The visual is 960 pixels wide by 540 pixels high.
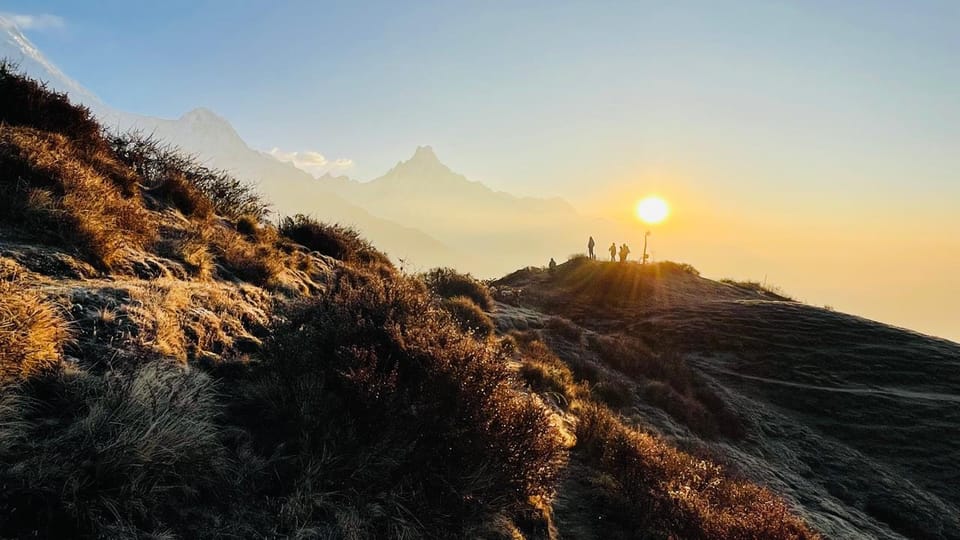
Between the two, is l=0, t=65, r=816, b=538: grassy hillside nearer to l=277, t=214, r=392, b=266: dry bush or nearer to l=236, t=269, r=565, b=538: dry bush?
l=236, t=269, r=565, b=538: dry bush

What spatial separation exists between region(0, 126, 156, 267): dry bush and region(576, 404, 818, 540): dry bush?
7.88m

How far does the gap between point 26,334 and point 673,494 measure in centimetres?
769

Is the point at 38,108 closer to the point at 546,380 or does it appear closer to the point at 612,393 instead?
the point at 546,380

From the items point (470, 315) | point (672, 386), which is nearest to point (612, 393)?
point (672, 386)

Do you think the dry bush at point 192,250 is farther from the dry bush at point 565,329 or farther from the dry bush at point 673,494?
the dry bush at point 565,329

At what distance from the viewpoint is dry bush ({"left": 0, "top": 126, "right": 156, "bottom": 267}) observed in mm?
5953

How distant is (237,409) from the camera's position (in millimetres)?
4977

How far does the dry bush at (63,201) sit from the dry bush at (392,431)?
279 centimetres

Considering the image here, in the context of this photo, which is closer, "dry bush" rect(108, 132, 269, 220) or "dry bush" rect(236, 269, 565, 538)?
"dry bush" rect(236, 269, 565, 538)

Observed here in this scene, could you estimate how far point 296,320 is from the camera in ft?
21.6

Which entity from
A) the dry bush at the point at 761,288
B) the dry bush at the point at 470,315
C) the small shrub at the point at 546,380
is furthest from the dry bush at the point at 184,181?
the dry bush at the point at 761,288

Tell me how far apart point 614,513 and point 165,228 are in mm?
8704

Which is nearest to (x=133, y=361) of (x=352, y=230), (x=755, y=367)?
(x=352, y=230)

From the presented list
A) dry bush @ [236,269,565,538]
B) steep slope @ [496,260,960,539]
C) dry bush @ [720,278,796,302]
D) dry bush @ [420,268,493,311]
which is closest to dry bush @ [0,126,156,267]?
dry bush @ [236,269,565,538]
